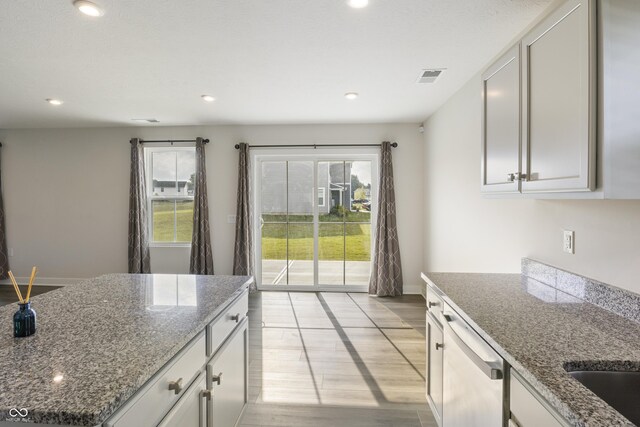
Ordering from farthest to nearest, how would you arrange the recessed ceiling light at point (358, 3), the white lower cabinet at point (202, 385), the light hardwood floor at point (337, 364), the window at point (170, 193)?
the window at point (170, 193), the light hardwood floor at point (337, 364), the recessed ceiling light at point (358, 3), the white lower cabinet at point (202, 385)

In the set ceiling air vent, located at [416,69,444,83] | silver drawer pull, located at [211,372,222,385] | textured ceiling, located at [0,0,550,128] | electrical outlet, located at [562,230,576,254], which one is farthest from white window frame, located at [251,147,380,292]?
silver drawer pull, located at [211,372,222,385]

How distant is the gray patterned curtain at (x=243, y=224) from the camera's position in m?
4.77

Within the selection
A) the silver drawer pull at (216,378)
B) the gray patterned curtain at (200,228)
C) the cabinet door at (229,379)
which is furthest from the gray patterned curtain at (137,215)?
the silver drawer pull at (216,378)

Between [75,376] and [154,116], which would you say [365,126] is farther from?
[75,376]

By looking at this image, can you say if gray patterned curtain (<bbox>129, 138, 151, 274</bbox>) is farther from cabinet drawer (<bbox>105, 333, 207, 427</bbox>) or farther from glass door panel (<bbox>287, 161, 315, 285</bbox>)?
cabinet drawer (<bbox>105, 333, 207, 427</bbox>)

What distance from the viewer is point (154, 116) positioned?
4.41 m

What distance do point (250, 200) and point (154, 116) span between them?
167 cm

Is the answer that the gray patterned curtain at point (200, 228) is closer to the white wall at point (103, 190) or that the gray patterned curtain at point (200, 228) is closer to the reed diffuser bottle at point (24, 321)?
the white wall at point (103, 190)

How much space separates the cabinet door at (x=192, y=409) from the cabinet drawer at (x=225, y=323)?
151 mm

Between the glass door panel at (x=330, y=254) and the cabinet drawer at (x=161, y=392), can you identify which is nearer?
the cabinet drawer at (x=161, y=392)

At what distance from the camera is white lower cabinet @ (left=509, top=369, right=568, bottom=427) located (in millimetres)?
901

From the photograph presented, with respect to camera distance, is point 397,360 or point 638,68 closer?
point 638,68

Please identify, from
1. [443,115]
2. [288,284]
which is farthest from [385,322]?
[443,115]

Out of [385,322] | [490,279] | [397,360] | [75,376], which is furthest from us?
[385,322]
